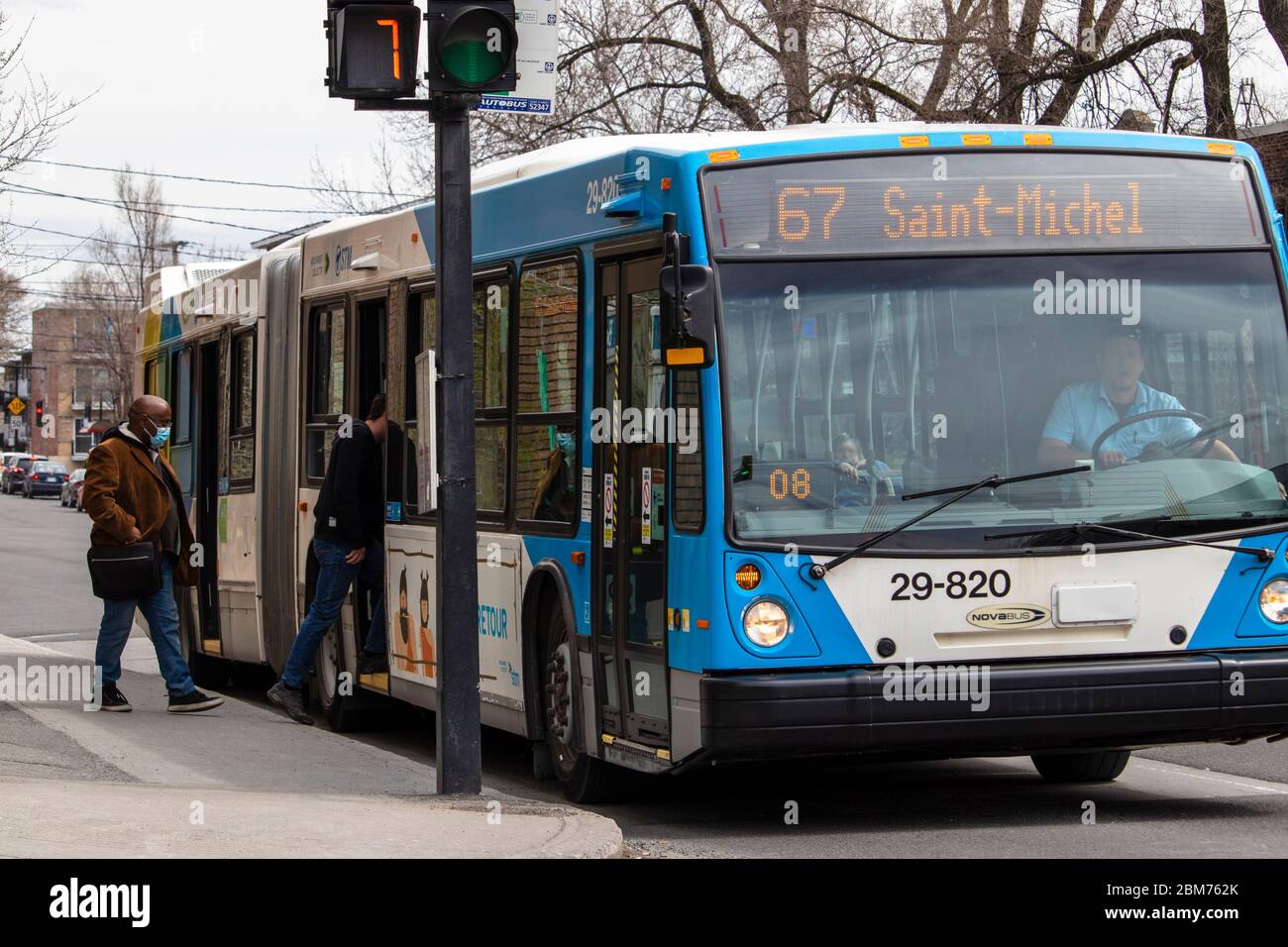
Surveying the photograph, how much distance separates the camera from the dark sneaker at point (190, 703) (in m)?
12.5

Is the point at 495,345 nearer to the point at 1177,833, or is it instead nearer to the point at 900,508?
the point at 900,508

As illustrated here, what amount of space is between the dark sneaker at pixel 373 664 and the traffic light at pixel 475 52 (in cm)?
476

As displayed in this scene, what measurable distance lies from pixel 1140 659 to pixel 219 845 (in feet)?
12.4

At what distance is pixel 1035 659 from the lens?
8000mm

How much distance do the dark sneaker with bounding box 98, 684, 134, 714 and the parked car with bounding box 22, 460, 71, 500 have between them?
70099 mm

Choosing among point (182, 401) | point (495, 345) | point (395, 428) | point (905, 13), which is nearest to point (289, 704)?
point (395, 428)

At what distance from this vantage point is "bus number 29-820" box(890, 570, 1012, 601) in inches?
310

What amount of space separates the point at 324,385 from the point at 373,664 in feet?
6.54

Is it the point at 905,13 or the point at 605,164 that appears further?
the point at 905,13

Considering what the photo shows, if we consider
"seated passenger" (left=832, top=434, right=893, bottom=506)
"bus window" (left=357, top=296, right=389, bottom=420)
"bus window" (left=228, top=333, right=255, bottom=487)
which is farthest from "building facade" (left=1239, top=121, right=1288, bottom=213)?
"seated passenger" (left=832, top=434, right=893, bottom=506)

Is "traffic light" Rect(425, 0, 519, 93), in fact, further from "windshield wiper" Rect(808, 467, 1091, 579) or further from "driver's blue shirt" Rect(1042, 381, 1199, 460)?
"driver's blue shirt" Rect(1042, 381, 1199, 460)

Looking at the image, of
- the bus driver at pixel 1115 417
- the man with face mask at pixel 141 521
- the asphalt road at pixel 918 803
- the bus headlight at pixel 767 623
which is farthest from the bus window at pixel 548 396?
the man with face mask at pixel 141 521

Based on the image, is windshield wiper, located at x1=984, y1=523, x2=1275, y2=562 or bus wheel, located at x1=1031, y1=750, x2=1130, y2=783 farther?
bus wheel, located at x1=1031, y1=750, x2=1130, y2=783

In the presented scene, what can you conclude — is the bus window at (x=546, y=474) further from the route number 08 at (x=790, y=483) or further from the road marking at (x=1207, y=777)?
the road marking at (x=1207, y=777)
